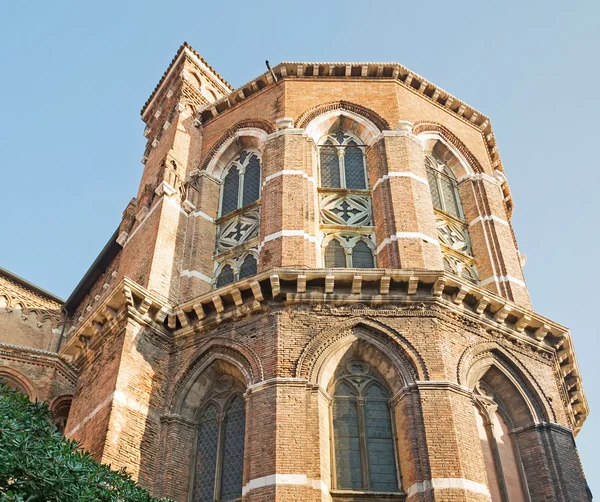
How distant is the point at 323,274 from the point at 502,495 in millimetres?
5895

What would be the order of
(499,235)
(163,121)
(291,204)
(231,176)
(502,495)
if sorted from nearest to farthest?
1. (502,495)
2. (291,204)
3. (499,235)
4. (231,176)
5. (163,121)

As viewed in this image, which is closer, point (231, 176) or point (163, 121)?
point (231, 176)

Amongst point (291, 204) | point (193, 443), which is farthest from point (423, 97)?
point (193, 443)

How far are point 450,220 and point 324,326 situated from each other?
6.08 metres

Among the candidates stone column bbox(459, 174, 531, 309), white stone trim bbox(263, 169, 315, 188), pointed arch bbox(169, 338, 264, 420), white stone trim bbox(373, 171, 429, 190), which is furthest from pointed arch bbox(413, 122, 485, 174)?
pointed arch bbox(169, 338, 264, 420)

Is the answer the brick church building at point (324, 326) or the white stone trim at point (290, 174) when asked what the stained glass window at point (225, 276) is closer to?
the brick church building at point (324, 326)

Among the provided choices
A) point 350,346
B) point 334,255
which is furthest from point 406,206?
point 350,346

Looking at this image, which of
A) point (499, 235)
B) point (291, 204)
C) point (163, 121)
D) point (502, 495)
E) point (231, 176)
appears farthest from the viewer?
point (163, 121)

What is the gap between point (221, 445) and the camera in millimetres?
15859

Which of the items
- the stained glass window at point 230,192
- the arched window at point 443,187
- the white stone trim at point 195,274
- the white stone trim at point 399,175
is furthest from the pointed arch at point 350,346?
the stained glass window at point 230,192

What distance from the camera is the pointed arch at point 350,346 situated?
50.6 ft

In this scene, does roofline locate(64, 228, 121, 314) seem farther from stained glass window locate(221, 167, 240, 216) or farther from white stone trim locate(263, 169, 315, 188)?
white stone trim locate(263, 169, 315, 188)

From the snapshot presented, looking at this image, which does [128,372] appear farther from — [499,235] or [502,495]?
[499,235]

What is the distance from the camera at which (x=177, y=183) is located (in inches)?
823
